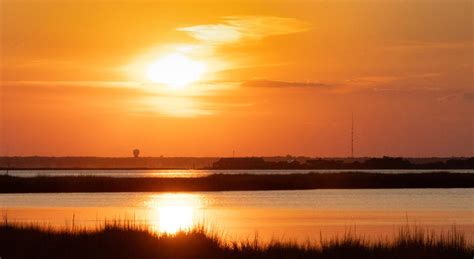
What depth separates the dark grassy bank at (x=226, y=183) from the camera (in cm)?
8019

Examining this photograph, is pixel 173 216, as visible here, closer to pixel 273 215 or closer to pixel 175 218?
pixel 175 218

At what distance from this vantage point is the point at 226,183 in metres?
88.8

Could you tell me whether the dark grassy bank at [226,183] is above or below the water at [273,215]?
above

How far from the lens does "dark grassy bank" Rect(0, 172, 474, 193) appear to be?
263 feet

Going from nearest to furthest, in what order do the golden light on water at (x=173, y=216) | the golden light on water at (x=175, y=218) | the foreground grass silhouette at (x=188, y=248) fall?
the foreground grass silhouette at (x=188, y=248) → the golden light on water at (x=175, y=218) → the golden light on water at (x=173, y=216)

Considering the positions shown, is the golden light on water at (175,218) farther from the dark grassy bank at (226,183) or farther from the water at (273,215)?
the dark grassy bank at (226,183)

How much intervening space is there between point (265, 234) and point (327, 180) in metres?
61.9

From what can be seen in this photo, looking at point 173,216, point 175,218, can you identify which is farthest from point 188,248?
point 173,216

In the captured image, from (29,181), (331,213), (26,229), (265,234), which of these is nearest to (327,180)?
(29,181)

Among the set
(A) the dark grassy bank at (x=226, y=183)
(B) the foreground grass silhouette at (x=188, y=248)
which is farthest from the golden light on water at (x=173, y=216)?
(A) the dark grassy bank at (x=226, y=183)

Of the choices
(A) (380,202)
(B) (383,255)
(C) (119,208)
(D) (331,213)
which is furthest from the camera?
(A) (380,202)

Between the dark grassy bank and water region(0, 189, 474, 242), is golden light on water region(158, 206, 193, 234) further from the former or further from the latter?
the dark grassy bank

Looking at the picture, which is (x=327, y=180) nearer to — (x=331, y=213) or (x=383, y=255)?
(x=331, y=213)

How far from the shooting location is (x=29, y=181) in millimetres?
79250
